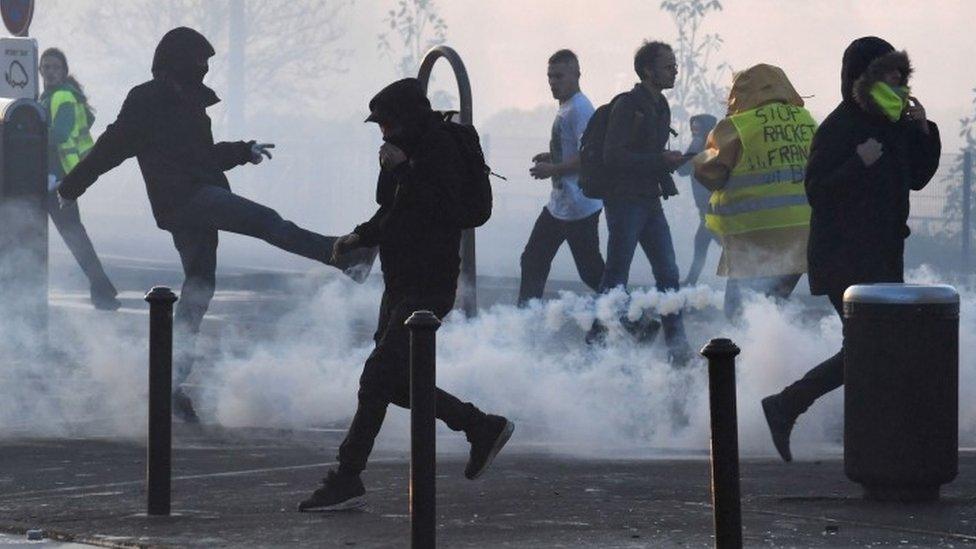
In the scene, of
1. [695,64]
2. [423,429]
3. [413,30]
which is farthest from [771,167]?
[413,30]

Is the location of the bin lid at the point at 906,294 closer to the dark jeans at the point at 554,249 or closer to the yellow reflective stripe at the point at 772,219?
the yellow reflective stripe at the point at 772,219

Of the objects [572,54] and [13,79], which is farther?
[13,79]

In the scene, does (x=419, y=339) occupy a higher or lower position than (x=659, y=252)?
lower

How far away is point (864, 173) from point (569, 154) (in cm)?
486

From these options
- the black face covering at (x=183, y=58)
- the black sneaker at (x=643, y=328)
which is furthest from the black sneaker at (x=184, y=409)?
the black sneaker at (x=643, y=328)

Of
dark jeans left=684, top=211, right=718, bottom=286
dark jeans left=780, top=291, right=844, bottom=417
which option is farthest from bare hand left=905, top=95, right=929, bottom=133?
dark jeans left=684, top=211, right=718, bottom=286

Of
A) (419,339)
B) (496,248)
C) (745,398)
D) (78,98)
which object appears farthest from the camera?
(496,248)

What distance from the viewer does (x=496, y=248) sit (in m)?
33.0

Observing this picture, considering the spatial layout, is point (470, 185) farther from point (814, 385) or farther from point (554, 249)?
point (554, 249)

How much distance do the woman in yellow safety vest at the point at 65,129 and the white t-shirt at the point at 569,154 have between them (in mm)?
5044

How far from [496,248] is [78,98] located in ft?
48.7

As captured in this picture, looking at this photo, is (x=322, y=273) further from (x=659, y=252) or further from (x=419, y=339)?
(x=419, y=339)

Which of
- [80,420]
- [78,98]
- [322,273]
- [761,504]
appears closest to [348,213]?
[322,273]

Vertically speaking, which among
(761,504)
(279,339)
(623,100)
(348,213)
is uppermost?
(348,213)
